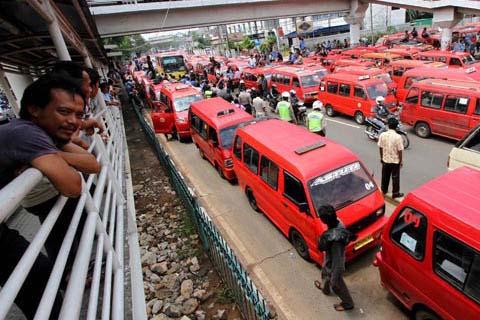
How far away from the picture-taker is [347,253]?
493cm

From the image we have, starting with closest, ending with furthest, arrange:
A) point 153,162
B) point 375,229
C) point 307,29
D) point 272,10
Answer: point 375,229 → point 153,162 → point 272,10 → point 307,29

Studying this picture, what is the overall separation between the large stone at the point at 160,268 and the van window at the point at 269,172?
2459 millimetres

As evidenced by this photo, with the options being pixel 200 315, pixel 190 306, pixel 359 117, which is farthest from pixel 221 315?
pixel 359 117

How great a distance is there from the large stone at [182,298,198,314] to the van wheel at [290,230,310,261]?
198 centimetres

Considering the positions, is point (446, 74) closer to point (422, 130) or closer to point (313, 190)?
point (422, 130)

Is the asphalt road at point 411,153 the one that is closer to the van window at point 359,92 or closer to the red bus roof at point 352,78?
Answer: the van window at point 359,92

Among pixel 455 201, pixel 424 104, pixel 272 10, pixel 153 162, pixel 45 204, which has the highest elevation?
pixel 272 10

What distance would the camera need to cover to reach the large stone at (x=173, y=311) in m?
4.58

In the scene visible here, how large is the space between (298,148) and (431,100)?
6619 millimetres

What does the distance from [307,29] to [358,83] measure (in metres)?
30.8

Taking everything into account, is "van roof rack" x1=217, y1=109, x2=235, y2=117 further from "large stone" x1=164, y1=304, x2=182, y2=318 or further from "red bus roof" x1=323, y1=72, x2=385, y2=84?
"large stone" x1=164, y1=304, x2=182, y2=318

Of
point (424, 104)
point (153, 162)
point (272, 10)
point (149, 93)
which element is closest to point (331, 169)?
point (424, 104)

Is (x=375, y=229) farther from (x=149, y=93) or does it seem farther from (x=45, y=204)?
(x=149, y=93)

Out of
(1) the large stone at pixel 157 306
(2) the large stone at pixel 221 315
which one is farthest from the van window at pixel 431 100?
(1) the large stone at pixel 157 306
